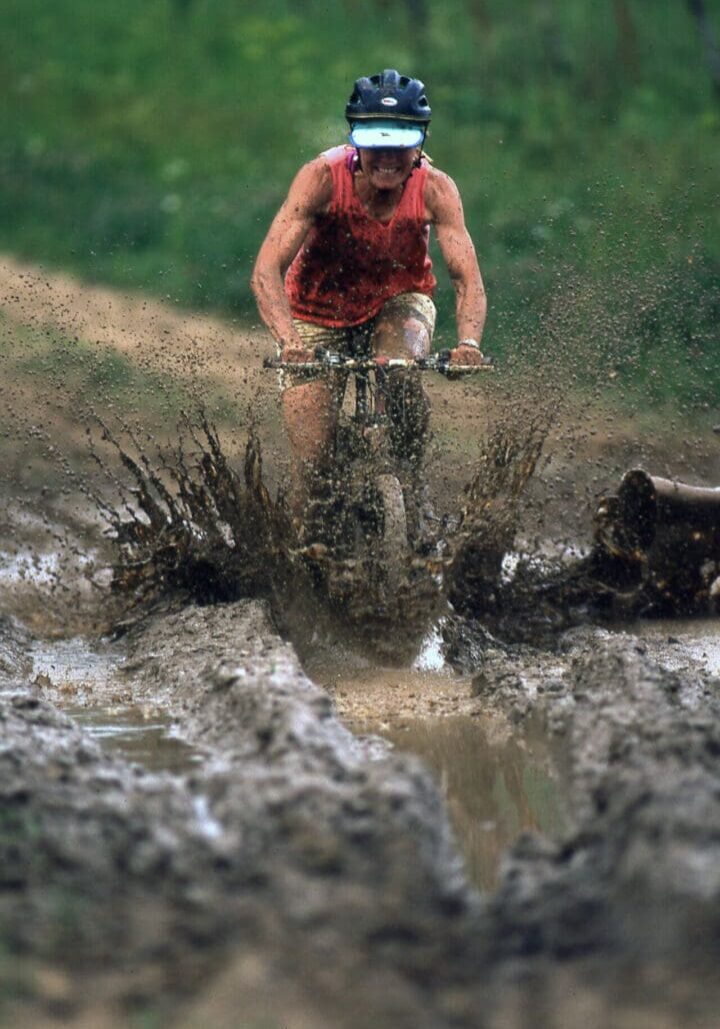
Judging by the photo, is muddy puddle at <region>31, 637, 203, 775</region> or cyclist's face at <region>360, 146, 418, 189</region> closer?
muddy puddle at <region>31, 637, 203, 775</region>

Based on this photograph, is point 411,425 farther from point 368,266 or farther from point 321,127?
point 321,127

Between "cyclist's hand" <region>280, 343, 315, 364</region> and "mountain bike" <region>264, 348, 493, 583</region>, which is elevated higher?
"cyclist's hand" <region>280, 343, 315, 364</region>

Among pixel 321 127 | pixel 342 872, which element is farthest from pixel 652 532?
pixel 321 127

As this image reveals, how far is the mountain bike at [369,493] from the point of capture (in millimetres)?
6547

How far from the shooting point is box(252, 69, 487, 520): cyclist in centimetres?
637

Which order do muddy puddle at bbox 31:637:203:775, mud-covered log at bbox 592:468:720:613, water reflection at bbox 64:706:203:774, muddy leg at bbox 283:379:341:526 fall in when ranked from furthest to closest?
mud-covered log at bbox 592:468:720:613 → muddy leg at bbox 283:379:341:526 → muddy puddle at bbox 31:637:203:775 → water reflection at bbox 64:706:203:774

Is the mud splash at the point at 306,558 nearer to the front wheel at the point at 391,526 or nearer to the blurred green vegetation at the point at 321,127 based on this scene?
the front wheel at the point at 391,526

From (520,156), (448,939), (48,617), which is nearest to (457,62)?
(520,156)

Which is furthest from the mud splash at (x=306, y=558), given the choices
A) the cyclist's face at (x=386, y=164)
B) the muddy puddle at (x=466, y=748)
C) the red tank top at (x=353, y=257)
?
the cyclist's face at (x=386, y=164)

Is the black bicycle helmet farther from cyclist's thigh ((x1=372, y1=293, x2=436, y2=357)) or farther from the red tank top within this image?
cyclist's thigh ((x1=372, y1=293, x2=436, y2=357))

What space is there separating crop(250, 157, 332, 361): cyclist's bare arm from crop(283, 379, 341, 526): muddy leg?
0.34 m

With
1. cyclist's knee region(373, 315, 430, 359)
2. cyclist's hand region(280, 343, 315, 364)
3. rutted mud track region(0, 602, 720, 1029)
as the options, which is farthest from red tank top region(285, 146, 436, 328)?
rutted mud track region(0, 602, 720, 1029)

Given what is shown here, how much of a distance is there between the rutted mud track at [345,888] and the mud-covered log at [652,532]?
282cm

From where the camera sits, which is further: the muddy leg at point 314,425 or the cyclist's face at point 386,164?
the muddy leg at point 314,425
